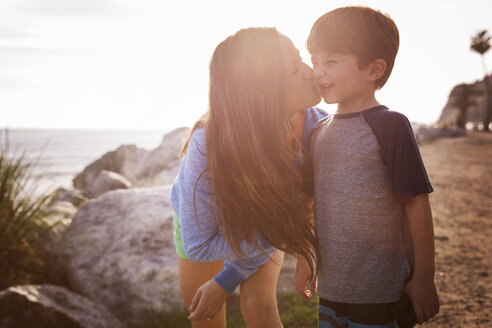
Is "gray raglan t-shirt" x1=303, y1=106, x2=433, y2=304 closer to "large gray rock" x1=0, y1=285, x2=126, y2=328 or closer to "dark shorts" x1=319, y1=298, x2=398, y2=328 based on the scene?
"dark shorts" x1=319, y1=298, x2=398, y2=328

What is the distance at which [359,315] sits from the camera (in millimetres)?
1577

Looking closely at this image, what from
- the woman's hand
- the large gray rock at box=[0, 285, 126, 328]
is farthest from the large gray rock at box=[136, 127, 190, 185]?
the woman's hand

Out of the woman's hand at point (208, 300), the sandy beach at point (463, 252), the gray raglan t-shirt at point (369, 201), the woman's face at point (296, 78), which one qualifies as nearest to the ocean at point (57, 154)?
the woman's hand at point (208, 300)

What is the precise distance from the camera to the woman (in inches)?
70.7

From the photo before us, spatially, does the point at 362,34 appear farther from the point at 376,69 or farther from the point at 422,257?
the point at 422,257

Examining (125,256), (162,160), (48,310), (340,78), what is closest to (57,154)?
(162,160)

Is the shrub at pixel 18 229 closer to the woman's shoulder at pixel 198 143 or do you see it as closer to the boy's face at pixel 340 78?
the woman's shoulder at pixel 198 143

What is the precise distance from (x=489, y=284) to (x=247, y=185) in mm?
3448

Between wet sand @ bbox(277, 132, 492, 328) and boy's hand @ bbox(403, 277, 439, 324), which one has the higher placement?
boy's hand @ bbox(403, 277, 439, 324)

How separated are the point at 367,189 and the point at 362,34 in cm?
70

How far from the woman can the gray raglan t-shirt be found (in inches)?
10.2

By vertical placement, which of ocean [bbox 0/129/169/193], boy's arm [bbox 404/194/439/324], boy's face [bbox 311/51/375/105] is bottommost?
ocean [bbox 0/129/169/193]

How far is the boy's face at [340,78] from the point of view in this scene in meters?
1.60

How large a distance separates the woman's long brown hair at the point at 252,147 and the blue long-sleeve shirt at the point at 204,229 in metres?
0.06
